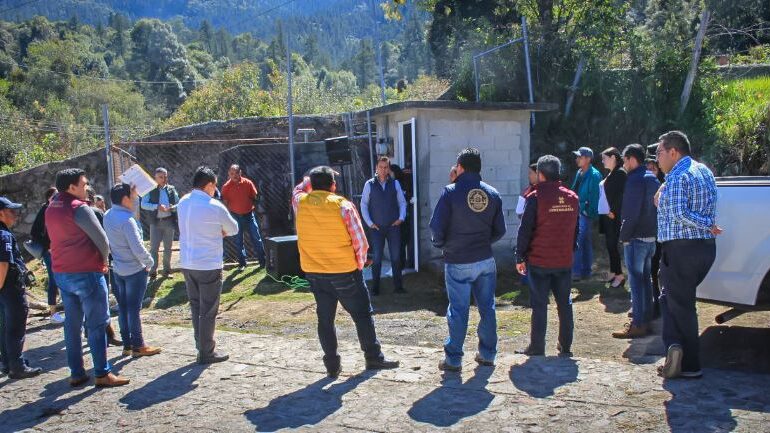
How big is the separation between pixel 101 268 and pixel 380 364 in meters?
2.47

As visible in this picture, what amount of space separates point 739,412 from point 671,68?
10979mm

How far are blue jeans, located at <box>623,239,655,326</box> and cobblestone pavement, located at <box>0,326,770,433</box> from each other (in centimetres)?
121

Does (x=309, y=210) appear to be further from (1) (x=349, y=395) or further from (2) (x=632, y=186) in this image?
(2) (x=632, y=186)

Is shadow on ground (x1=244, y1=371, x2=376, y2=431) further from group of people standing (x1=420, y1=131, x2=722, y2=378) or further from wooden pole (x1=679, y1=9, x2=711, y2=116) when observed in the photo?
wooden pole (x1=679, y1=9, x2=711, y2=116)

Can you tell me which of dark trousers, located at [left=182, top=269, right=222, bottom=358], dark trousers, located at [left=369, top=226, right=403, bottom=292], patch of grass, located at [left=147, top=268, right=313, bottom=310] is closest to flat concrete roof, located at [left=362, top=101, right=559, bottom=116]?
dark trousers, located at [left=369, top=226, right=403, bottom=292]

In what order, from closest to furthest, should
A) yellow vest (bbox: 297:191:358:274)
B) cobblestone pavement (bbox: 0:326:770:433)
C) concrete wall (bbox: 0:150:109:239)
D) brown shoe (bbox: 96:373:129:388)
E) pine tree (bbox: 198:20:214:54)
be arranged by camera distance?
cobblestone pavement (bbox: 0:326:770:433) < yellow vest (bbox: 297:191:358:274) < brown shoe (bbox: 96:373:129:388) < concrete wall (bbox: 0:150:109:239) < pine tree (bbox: 198:20:214:54)

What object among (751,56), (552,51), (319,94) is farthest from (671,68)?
(319,94)

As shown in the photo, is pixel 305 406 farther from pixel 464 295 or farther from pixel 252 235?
pixel 252 235

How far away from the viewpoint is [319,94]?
1519 inches

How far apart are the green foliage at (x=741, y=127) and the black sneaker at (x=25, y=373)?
11447 millimetres

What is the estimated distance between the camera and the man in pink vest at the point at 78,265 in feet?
18.3

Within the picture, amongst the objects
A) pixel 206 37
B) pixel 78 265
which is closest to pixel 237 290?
pixel 78 265

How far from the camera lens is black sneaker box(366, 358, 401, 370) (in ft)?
18.8

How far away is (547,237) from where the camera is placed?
5602mm
